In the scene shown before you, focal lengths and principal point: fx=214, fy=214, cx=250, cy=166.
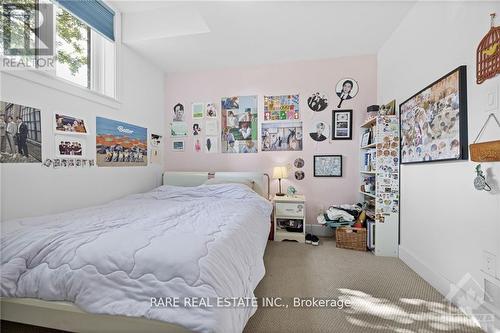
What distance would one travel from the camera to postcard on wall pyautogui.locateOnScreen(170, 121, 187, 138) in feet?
11.4

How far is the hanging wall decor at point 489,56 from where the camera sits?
122cm

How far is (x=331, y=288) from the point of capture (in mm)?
1744

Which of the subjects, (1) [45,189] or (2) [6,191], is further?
(1) [45,189]

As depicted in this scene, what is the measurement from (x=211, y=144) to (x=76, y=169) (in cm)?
174

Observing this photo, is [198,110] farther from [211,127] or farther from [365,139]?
[365,139]

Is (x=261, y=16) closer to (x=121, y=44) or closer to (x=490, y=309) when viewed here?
(x=121, y=44)

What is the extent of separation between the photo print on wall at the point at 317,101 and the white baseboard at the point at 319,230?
1690 mm

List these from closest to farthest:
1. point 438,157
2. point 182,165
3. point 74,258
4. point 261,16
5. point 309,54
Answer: point 74,258, point 438,157, point 261,16, point 309,54, point 182,165

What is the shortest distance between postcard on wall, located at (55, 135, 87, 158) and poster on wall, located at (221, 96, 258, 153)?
1752mm

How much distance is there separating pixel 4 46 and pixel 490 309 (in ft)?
12.2

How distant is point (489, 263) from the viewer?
1.27 metres

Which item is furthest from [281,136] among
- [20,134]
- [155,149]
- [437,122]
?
[20,134]

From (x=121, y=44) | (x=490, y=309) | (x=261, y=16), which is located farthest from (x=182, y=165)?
(x=490, y=309)

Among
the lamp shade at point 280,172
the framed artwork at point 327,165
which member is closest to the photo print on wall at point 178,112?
the lamp shade at point 280,172
